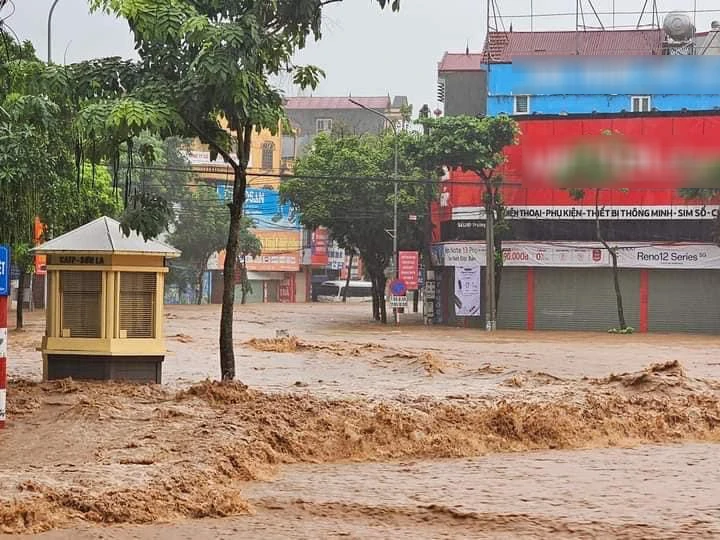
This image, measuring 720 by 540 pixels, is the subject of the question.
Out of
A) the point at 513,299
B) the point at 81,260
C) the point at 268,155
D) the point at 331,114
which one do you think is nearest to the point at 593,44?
the point at 513,299

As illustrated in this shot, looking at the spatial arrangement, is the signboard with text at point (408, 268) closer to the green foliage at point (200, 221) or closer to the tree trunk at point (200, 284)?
the green foliage at point (200, 221)

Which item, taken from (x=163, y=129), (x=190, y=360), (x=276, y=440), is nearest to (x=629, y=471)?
(x=276, y=440)

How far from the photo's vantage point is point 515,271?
47219 millimetres

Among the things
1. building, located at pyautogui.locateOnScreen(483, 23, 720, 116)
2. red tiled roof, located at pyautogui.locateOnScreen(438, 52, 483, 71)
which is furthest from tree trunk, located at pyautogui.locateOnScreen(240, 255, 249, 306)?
building, located at pyautogui.locateOnScreen(483, 23, 720, 116)

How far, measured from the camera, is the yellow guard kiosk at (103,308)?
53.9ft

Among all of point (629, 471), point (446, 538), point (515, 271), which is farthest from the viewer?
point (515, 271)

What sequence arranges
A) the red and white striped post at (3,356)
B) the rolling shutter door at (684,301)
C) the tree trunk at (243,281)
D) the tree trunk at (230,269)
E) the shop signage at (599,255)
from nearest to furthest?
the red and white striped post at (3,356), the tree trunk at (230,269), the shop signage at (599,255), the rolling shutter door at (684,301), the tree trunk at (243,281)

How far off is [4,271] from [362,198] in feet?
132

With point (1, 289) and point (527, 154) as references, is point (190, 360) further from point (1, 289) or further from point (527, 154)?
point (1, 289)

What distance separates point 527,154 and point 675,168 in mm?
6011

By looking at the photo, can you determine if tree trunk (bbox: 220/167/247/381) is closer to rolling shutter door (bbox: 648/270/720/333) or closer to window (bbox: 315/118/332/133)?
rolling shutter door (bbox: 648/270/720/333)

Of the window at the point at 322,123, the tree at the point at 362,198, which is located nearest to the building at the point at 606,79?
the tree at the point at 362,198

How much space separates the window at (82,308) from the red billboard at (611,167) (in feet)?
42.3

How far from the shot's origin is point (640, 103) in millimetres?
54719
